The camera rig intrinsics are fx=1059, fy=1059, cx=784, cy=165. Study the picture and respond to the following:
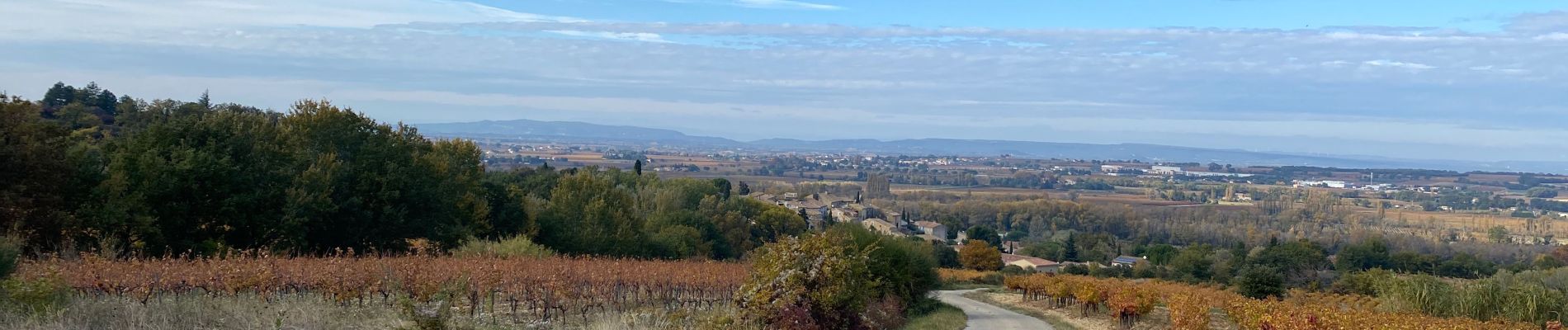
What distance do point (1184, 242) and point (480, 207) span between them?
258ft

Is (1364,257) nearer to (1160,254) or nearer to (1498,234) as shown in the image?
(1160,254)

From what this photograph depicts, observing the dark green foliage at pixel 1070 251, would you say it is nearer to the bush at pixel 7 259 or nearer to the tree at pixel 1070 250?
the tree at pixel 1070 250

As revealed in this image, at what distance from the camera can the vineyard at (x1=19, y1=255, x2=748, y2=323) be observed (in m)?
10.2

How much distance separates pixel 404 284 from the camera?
37.9 ft

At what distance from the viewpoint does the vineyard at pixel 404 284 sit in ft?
33.5

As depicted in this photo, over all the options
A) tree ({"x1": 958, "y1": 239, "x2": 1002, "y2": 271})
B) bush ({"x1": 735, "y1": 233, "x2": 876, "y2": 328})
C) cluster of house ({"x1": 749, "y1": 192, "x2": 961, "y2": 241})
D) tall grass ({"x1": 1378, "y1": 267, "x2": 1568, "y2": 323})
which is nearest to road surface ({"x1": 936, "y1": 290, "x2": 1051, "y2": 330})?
tall grass ({"x1": 1378, "y1": 267, "x2": 1568, "y2": 323})

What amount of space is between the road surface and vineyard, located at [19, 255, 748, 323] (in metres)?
7.86

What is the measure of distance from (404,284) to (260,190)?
15369mm

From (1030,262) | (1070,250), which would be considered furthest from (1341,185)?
(1030,262)

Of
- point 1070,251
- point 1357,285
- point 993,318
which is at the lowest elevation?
point 1070,251

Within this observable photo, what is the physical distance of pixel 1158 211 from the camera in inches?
4985

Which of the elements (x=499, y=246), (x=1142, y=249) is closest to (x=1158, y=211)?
(x=1142, y=249)

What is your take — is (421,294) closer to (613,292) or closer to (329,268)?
(329,268)

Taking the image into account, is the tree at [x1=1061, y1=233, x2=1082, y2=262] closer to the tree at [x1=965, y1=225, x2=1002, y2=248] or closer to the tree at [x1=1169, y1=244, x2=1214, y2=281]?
the tree at [x1=965, y1=225, x2=1002, y2=248]
